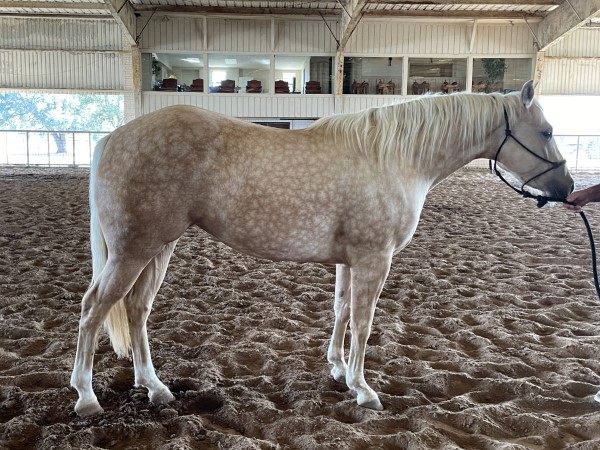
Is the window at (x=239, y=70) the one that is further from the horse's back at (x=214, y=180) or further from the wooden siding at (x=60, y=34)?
the horse's back at (x=214, y=180)

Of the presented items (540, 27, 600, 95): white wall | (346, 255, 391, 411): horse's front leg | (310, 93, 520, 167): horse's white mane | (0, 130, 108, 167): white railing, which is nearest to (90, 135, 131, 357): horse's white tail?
(310, 93, 520, 167): horse's white mane

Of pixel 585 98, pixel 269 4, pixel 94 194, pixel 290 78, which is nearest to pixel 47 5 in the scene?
pixel 269 4

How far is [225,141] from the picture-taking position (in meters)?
2.35

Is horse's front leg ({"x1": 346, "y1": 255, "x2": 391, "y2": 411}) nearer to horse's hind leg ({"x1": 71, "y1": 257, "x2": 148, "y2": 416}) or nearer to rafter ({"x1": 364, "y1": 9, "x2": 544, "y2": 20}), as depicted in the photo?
horse's hind leg ({"x1": 71, "y1": 257, "x2": 148, "y2": 416})

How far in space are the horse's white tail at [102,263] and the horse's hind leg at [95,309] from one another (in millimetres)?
111

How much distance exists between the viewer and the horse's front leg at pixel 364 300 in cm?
242

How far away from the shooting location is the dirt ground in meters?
2.20

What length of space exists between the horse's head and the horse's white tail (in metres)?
1.94

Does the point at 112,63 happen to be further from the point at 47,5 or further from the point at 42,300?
the point at 42,300

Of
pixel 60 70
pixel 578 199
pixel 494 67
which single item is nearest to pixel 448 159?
pixel 578 199

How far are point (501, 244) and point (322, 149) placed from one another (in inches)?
172

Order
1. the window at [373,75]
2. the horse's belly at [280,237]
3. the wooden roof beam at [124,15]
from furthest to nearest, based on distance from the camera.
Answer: the window at [373,75] < the wooden roof beam at [124,15] < the horse's belly at [280,237]

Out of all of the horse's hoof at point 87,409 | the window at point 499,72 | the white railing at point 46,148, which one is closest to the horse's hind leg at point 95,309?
the horse's hoof at point 87,409

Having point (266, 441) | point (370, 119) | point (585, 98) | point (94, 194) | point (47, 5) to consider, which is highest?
point (47, 5)
